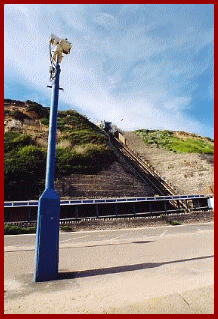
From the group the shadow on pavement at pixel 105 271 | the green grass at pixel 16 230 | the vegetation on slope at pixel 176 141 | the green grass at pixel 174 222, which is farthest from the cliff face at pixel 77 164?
the shadow on pavement at pixel 105 271

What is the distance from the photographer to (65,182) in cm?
2569

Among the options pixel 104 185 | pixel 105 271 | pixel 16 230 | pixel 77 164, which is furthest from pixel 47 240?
pixel 77 164

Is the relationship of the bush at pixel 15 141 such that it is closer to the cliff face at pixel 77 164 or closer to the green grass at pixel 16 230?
the cliff face at pixel 77 164

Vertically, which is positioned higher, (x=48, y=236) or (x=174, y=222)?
(x=48, y=236)

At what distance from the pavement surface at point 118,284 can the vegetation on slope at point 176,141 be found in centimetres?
3428

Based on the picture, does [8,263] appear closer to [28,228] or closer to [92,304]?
[92,304]

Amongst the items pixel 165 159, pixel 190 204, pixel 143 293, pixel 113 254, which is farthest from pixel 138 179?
pixel 143 293

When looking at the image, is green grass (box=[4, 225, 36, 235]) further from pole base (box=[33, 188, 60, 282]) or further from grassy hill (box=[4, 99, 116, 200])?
pole base (box=[33, 188, 60, 282])

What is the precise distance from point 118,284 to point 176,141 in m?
47.9

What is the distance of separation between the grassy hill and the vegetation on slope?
14.2 m

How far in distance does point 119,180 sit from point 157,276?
23.5m

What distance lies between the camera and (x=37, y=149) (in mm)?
28500

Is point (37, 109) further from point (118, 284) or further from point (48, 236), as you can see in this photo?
point (118, 284)

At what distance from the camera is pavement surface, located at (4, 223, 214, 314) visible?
12.1 ft
